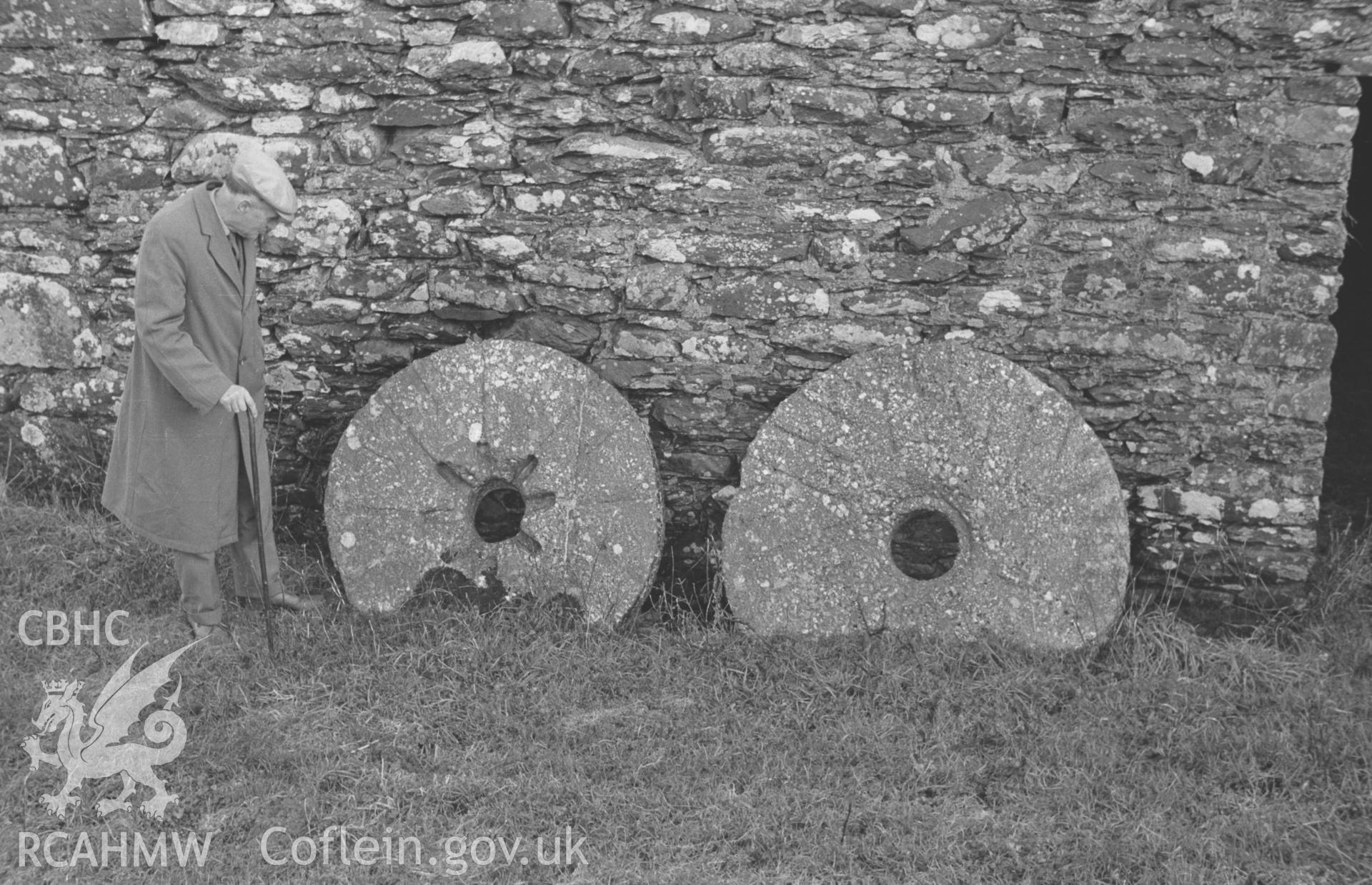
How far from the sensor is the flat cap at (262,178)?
11.6 ft

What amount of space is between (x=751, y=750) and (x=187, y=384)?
206 centimetres

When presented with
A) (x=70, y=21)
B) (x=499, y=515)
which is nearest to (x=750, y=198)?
(x=499, y=515)

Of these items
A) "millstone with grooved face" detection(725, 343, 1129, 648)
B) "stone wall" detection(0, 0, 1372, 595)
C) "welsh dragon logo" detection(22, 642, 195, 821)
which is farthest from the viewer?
"stone wall" detection(0, 0, 1372, 595)

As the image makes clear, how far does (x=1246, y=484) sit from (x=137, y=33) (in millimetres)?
4276

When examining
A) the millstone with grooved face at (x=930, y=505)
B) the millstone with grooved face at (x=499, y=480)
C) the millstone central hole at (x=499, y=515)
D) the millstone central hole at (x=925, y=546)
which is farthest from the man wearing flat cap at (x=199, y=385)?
the millstone central hole at (x=925, y=546)

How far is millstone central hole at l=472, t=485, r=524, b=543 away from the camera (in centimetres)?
438

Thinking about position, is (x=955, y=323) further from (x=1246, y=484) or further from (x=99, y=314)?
(x=99, y=314)

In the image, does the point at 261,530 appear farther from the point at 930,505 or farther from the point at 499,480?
Result: the point at 930,505

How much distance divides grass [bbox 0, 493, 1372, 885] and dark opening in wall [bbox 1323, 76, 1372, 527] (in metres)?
0.86

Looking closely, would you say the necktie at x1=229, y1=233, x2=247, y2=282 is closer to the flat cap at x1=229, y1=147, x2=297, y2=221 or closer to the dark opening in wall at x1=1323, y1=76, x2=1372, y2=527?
the flat cap at x1=229, y1=147, x2=297, y2=221

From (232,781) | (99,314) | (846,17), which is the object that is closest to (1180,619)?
(846,17)

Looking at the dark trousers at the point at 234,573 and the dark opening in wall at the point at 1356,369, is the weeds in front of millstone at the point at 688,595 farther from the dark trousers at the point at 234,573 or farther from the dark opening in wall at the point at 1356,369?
the dark opening in wall at the point at 1356,369

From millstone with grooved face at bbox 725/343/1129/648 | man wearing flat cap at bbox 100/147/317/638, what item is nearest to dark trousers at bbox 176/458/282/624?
man wearing flat cap at bbox 100/147/317/638

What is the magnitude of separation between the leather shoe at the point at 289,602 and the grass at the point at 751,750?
84 millimetres
